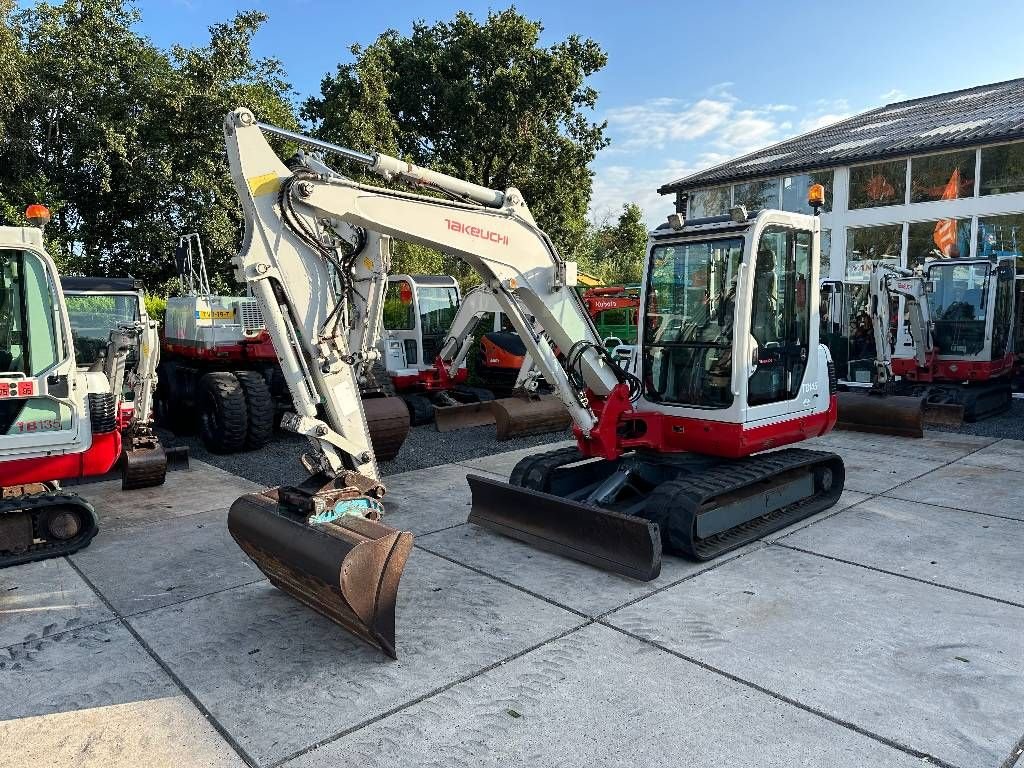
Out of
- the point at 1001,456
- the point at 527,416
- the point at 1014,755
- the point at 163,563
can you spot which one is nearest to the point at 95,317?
the point at 163,563

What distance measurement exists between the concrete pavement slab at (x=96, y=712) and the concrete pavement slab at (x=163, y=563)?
0.55m

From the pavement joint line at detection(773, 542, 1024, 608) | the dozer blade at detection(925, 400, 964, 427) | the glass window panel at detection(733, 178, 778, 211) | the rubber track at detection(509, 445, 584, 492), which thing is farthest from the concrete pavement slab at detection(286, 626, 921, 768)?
the glass window panel at detection(733, 178, 778, 211)

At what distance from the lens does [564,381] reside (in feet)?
18.9

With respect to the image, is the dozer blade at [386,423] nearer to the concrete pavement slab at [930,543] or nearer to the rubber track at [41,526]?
the rubber track at [41,526]

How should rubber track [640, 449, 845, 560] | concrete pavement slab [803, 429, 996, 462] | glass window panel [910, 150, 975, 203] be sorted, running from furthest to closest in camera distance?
glass window panel [910, 150, 975, 203] < concrete pavement slab [803, 429, 996, 462] < rubber track [640, 449, 845, 560]

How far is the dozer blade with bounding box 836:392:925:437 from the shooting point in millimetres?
9906

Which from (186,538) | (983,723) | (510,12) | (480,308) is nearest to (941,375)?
(480,308)

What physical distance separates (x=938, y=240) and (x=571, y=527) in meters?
16.3

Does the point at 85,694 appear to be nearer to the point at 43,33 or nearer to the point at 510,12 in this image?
the point at 43,33

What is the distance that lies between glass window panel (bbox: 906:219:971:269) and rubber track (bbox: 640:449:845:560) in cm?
1328

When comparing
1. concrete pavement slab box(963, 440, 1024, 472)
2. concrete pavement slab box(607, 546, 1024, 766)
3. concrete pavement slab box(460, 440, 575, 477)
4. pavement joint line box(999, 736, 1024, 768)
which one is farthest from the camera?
concrete pavement slab box(460, 440, 575, 477)

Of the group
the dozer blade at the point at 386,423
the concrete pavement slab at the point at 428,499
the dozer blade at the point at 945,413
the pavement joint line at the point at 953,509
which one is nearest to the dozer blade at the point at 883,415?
the dozer blade at the point at 945,413

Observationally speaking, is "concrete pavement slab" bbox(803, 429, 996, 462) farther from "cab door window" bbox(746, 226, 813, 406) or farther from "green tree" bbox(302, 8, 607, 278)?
"green tree" bbox(302, 8, 607, 278)

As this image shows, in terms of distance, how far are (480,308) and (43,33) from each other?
1308 cm
